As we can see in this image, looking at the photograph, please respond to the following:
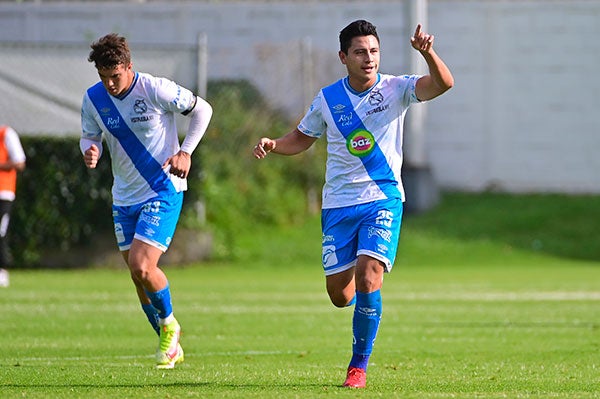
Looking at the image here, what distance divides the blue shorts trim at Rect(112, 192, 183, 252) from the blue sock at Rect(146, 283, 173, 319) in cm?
30

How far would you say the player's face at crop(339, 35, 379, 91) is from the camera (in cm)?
788

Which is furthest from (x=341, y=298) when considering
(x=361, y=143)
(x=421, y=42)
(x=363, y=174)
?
(x=421, y=42)

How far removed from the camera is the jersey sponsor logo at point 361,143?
800cm

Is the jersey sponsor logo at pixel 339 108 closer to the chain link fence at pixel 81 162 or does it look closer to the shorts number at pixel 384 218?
the shorts number at pixel 384 218

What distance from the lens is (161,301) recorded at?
916 cm

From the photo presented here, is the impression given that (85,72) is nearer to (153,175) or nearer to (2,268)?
(2,268)

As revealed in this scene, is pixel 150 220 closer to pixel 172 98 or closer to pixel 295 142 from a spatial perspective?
pixel 172 98

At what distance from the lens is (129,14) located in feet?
80.4

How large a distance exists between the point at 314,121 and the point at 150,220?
4.94ft

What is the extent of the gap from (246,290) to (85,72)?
554cm

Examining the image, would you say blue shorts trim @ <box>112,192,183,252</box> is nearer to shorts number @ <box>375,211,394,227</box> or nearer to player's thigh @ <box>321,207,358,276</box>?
player's thigh @ <box>321,207,358,276</box>

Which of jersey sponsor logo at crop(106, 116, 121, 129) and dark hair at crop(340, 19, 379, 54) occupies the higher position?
dark hair at crop(340, 19, 379, 54)

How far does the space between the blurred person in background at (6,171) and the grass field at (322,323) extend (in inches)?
18.3

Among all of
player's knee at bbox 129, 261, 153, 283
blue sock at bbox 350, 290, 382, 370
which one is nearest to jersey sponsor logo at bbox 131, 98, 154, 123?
player's knee at bbox 129, 261, 153, 283
